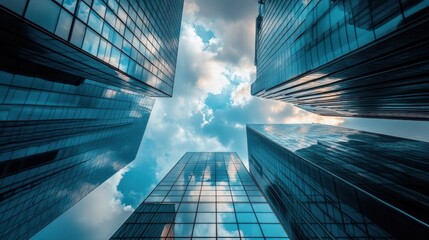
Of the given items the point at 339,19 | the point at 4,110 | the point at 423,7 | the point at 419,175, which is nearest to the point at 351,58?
the point at 339,19

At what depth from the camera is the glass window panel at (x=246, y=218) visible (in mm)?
16609

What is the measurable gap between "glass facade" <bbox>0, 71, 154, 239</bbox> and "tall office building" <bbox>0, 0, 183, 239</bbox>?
0.16 m

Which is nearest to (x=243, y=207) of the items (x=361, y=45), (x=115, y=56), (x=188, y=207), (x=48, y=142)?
(x=188, y=207)

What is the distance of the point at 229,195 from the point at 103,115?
38.3 meters

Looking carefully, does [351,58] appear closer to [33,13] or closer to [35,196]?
[33,13]

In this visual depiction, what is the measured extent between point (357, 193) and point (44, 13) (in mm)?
23551

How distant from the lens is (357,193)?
13.9 metres

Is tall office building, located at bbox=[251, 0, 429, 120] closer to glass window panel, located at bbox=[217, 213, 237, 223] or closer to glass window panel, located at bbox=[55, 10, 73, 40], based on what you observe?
glass window panel, located at bbox=[217, 213, 237, 223]

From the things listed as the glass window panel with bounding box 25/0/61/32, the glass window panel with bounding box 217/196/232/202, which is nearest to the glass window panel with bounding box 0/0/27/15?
the glass window panel with bounding box 25/0/61/32

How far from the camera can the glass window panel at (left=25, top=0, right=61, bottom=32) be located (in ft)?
28.8

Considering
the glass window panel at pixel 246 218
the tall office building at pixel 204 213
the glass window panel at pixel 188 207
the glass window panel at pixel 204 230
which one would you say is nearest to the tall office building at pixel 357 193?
the tall office building at pixel 204 213

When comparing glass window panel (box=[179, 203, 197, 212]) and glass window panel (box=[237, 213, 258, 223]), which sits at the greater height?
glass window panel (box=[237, 213, 258, 223])

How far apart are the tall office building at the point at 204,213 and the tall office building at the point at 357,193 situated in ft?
18.6

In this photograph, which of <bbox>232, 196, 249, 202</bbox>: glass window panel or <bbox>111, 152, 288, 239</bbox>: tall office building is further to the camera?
<bbox>232, 196, 249, 202</bbox>: glass window panel
